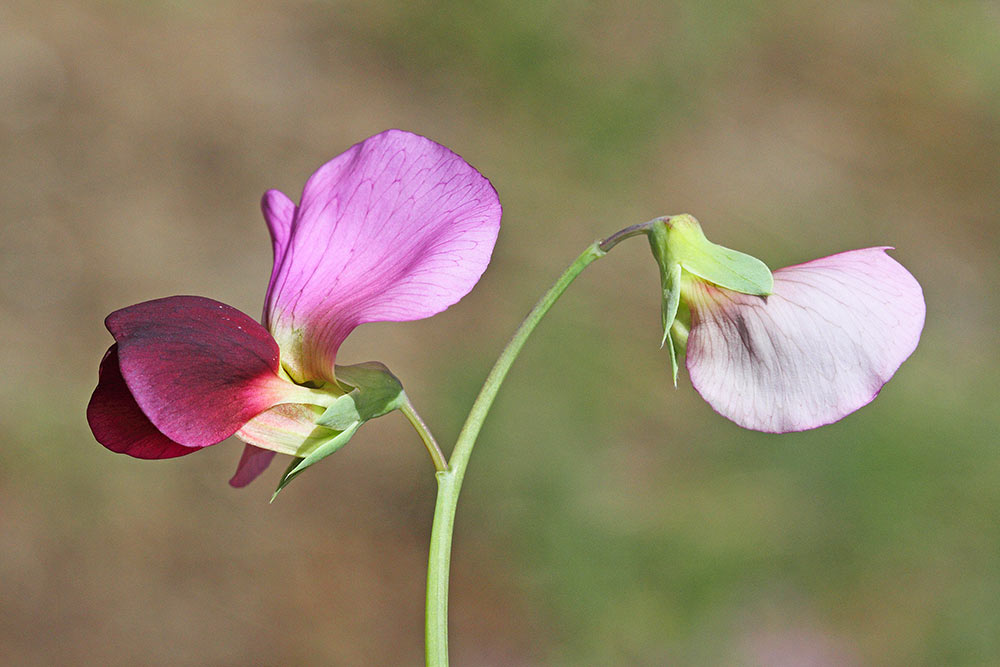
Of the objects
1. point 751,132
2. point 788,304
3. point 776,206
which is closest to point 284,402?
point 788,304

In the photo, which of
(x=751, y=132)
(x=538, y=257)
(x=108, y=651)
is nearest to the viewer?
(x=108, y=651)

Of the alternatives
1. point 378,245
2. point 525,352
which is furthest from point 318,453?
point 525,352

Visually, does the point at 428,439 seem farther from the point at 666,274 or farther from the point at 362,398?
the point at 666,274

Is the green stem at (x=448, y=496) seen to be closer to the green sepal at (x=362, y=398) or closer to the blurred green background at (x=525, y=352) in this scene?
the green sepal at (x=362, y=398)

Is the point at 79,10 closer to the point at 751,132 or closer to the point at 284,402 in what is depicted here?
the point at 751,132

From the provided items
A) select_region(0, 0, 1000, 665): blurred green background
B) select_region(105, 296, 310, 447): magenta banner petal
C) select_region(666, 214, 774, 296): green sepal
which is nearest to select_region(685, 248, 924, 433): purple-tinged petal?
select_region(666, 214, 774, 296): green sepal
